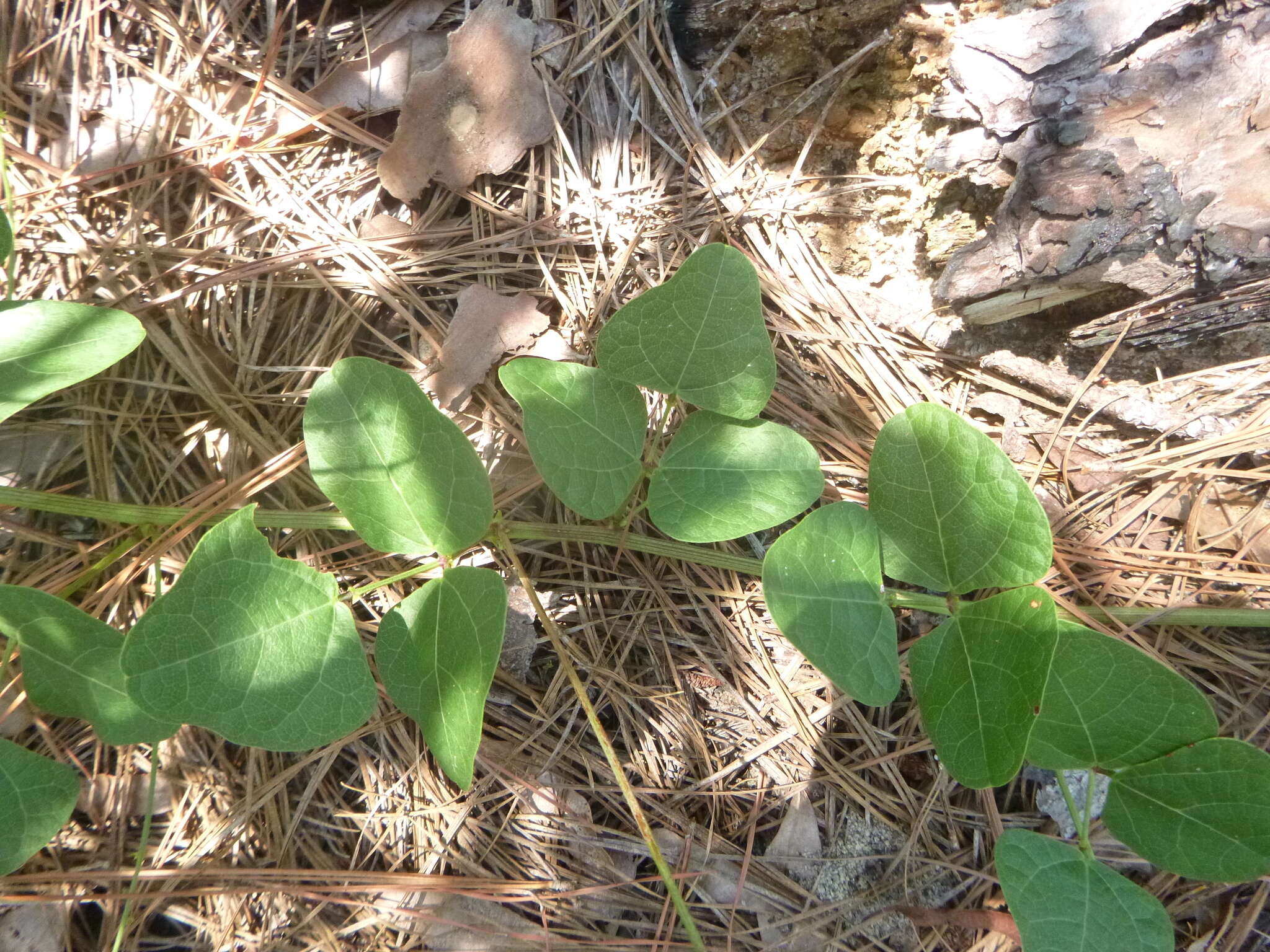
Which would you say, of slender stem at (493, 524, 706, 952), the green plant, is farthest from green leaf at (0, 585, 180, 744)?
slender stem at (493, 524, 706, 952)

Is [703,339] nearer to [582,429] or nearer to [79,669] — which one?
[582,429]

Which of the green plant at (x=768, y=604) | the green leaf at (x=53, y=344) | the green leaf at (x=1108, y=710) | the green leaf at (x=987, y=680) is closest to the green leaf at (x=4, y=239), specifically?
the green leaf at (x=53, y=344)

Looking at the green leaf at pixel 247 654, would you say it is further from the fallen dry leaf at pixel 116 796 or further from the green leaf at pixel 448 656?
the fallen dry leaf at pixel 116 796

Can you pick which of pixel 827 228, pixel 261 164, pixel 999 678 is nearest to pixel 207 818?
pixel 261 164

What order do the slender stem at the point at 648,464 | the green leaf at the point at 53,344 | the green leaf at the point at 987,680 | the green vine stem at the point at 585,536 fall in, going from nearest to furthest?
the green leaf at the point at 987,680 < the green leaf at the point at 53,344 < the slender stem at the point at 648,464 < the green vine stem at the point at 585,536

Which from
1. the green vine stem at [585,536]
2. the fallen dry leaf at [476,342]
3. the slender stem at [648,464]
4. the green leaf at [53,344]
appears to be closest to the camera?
the green leaf at [53,344]

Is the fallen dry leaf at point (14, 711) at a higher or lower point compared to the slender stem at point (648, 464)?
lower

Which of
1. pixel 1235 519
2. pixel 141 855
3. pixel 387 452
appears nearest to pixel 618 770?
pixel 387 452
